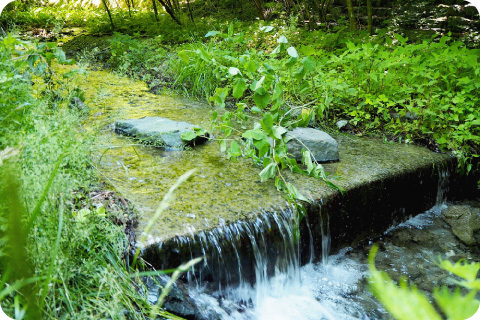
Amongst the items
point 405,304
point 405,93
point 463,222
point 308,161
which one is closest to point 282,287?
point 308,161

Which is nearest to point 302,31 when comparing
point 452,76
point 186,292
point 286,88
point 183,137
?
point 286,88

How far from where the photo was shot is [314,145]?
3.06 meters

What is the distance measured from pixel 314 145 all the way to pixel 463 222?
4.92ft

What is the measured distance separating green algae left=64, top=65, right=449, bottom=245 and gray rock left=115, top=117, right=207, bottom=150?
78 millimetres

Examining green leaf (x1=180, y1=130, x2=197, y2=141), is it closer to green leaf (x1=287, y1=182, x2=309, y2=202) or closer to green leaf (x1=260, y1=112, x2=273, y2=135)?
green leaf (x1=260, y1=112, x2=273, y2=135)

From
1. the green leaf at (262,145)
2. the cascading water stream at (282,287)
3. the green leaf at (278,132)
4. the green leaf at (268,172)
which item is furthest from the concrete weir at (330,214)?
the green leaf at (278,132)

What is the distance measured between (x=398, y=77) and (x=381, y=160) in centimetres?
122

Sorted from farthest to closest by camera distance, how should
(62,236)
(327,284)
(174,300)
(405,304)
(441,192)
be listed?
(441,192) → (327,284) → (174,300) → (62,236) → (405,304)

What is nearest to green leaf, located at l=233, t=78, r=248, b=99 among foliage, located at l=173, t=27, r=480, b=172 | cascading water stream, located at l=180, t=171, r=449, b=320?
foliage, located at l=173, t=27, r=480, b=172

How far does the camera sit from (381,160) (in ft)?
10.9

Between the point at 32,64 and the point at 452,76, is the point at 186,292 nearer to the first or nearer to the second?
the point at 32,64

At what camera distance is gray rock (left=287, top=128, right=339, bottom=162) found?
303 centimetres

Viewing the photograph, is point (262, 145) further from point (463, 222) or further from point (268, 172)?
point (463, 222)

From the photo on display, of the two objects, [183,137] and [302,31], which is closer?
[183,137]
